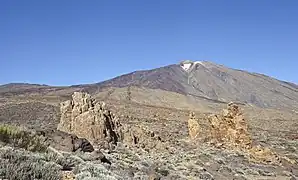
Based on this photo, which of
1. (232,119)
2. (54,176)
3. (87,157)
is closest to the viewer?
(54,176)

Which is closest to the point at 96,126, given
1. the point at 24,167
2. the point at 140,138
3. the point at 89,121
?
the point at 89,121

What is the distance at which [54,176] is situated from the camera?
7.52 meters

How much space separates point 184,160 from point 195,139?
38.7ft

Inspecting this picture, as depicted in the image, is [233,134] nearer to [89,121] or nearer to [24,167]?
[89,121]

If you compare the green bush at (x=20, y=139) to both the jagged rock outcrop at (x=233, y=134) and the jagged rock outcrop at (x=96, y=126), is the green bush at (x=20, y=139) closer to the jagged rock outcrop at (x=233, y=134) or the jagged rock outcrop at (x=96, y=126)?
the jagged rock outcrop at (x=96, y=126)

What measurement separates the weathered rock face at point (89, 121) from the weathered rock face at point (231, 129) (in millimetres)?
8505

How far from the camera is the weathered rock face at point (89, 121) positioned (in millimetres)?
24469

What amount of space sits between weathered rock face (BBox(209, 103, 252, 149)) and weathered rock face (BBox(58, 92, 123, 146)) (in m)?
8.50

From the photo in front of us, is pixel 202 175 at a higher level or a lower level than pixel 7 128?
lower

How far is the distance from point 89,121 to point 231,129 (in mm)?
11128

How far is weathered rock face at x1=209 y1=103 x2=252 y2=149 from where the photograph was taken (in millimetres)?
30391

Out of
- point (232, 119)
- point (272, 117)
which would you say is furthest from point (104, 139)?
point (272, 117)

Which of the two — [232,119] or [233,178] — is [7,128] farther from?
[232,119]

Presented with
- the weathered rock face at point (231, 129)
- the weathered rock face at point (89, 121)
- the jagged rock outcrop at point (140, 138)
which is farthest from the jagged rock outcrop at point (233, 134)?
the weathered rock face at point (89, 121)
